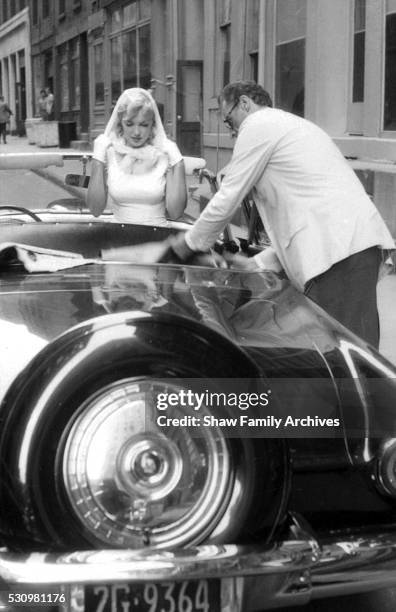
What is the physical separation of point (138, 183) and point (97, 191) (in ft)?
0.77

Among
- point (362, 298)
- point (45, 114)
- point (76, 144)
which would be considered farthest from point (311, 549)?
point (45, 114)

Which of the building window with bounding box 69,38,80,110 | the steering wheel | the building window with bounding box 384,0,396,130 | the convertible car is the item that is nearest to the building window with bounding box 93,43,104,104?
the building window with bounding box 69,38,80,110

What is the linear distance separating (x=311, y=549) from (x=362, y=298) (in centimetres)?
216

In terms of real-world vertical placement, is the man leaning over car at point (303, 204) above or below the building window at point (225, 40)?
below

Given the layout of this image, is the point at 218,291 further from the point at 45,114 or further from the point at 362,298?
the point at 45,114

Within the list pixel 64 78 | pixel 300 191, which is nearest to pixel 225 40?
pixel 300 191

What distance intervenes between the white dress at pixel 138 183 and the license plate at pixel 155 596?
2885mm

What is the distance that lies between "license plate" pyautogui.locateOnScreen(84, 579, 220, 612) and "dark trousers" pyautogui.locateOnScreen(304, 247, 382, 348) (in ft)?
7.10

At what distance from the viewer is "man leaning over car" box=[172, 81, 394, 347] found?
4.27 m

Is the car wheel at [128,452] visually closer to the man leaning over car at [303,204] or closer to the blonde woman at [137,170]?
the man leaning over car at [303,204]

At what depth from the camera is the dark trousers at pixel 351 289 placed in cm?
436

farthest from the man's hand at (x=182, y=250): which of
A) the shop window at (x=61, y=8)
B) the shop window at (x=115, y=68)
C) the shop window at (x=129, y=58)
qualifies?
the shop window at (x=61, y=8)

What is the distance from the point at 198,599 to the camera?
7.80 feet

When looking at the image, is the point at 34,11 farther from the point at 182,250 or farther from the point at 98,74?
the point at 182,250
